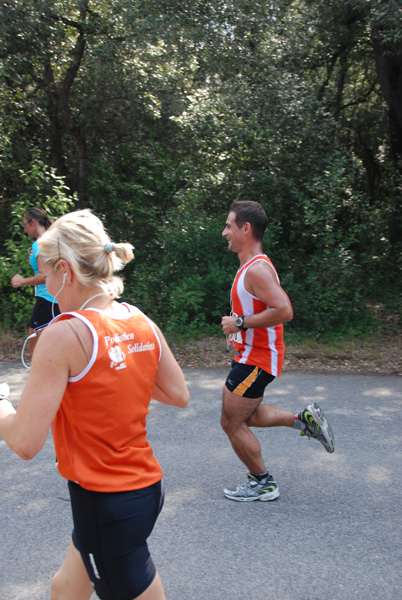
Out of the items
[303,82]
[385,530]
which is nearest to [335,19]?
[303,82]

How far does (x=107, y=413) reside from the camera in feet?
6.03

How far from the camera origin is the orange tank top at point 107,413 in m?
1.81

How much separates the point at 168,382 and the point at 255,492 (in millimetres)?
1999

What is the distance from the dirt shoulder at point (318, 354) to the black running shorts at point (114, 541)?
5.22 meters

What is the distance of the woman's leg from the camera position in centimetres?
203

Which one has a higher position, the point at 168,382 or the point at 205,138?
the point at 205,138

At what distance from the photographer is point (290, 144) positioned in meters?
9.45

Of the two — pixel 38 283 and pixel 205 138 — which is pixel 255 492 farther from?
pixel 205 138

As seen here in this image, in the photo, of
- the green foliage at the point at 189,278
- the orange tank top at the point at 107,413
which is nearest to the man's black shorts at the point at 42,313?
the green foliage at the point at 189,278

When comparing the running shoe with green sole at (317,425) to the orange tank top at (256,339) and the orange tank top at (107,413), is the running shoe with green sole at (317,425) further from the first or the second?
the orange tank top at (107,413)

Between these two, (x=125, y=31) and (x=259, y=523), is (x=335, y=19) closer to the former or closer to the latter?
(x=125, y=31)

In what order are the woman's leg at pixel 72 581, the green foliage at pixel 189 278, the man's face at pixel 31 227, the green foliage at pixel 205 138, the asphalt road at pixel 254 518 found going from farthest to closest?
the green foliage at pixel 205 138, the green foliage at pixel 189 278, the man's face at pixel 31 227, the asphalt road at pixel 254 518, the woman's leg at pixel 72 581

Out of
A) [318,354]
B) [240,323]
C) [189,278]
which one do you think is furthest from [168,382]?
[189,278]

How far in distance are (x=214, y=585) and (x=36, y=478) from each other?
1.74 meters
